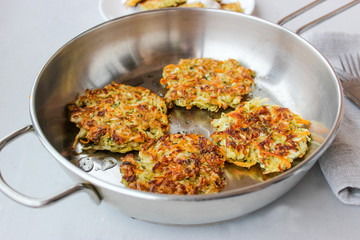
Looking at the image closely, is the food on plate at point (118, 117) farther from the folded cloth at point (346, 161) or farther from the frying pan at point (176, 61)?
the folded cloth at point (346, 161)

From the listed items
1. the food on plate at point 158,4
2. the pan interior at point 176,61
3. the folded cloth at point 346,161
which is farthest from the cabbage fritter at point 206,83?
the food on plate at point 158,4

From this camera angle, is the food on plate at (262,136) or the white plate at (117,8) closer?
the food on plate at (262,136)

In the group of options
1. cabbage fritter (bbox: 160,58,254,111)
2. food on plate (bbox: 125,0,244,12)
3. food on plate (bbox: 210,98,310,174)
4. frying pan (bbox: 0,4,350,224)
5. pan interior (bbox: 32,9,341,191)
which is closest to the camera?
frying pan (bbox: 0,4,350,224)

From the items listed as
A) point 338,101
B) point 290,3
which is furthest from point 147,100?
point 290,3

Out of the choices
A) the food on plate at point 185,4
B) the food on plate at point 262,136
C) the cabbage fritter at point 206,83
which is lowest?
the food on plate at point 262,136

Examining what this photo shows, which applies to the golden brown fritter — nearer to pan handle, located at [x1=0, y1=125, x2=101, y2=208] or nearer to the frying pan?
the frying pan

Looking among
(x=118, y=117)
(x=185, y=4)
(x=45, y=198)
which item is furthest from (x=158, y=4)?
(x=45, y=198)

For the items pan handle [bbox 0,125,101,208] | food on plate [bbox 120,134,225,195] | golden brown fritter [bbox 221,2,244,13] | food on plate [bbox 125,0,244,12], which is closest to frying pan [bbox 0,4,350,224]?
pan handle [bbox 0,125,101,208]
